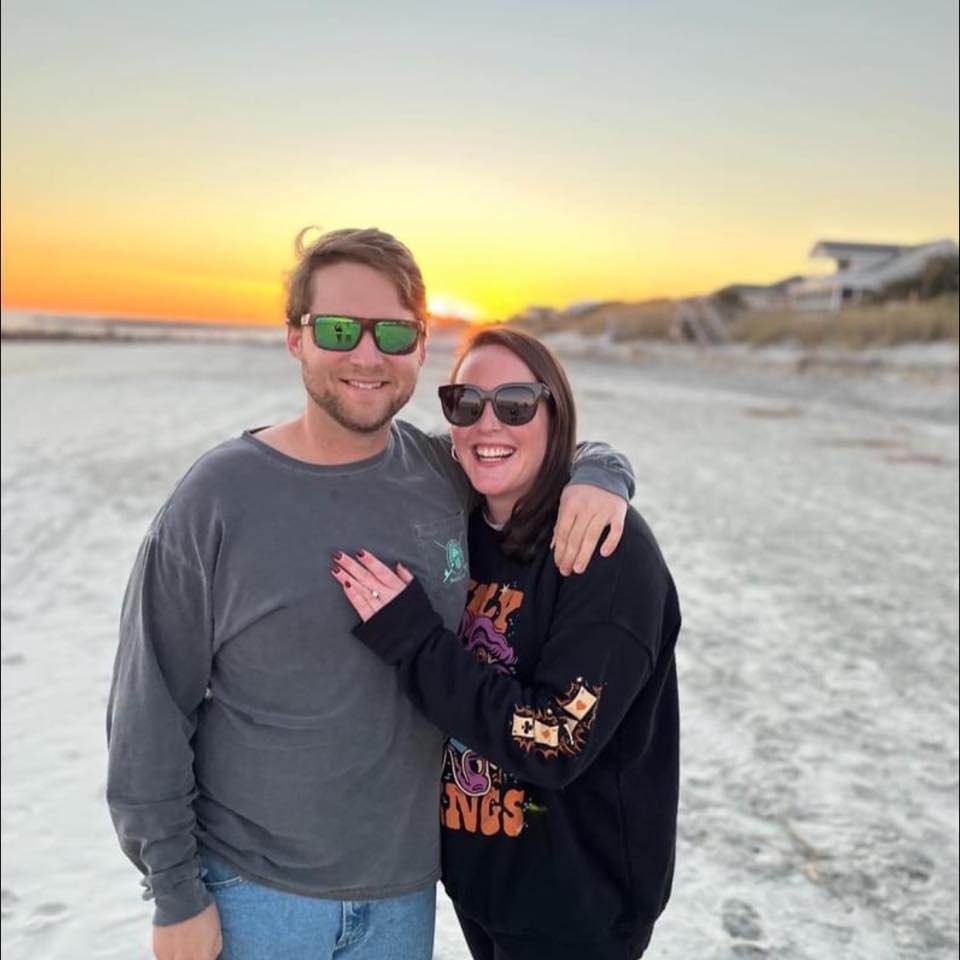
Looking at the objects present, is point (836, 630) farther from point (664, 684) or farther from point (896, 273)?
point (896, 273)

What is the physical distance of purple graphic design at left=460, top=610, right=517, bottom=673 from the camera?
2.00 meters

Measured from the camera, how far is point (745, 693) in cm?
566

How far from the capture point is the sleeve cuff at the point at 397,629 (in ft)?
5.94

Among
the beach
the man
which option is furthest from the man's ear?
the beach

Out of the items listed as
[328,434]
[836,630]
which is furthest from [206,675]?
[836,630]

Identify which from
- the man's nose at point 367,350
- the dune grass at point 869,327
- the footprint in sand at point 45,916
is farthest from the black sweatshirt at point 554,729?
the dune grass at point 869,327

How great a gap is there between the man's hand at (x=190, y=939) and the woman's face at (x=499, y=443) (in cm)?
109

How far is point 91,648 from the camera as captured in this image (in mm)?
6113

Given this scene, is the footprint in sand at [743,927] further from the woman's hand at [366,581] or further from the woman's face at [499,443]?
the woman's hand at [366,581]

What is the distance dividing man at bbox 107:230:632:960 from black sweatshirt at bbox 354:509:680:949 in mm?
84

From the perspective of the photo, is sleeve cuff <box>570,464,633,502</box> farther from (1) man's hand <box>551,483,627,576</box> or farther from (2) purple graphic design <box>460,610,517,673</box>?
(2) purple graphic design <box>460,610,517,673</box>

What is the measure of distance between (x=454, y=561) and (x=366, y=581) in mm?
278

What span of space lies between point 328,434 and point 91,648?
194 inches

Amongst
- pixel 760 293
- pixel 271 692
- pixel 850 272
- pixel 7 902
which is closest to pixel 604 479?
pixel 271 692
